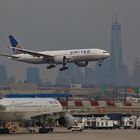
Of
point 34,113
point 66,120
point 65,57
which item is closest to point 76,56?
point 65,57

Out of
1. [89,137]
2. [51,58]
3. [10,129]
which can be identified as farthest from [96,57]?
[89,137]

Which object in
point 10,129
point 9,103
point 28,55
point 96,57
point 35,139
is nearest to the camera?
point 35,139

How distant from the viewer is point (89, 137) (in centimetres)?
7550

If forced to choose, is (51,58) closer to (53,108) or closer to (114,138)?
(53,108)

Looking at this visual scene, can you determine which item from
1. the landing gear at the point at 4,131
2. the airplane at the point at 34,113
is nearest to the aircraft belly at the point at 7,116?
the airplane at the point at 34,113

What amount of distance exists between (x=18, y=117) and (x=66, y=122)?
547 centimetres

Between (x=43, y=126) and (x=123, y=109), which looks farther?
(x=123, y=109)

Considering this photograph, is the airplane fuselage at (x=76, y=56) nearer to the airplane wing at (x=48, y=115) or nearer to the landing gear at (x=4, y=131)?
the airplane wing at (x=48, y=115)

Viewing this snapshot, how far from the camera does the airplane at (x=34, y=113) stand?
87.1 meters

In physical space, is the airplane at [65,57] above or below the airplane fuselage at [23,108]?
above

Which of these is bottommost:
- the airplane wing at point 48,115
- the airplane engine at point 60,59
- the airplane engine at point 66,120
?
the airplane engine at point 66,120

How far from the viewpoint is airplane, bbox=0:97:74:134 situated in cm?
8712

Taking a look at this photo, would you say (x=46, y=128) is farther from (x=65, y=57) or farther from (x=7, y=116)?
(x=65, y=57)

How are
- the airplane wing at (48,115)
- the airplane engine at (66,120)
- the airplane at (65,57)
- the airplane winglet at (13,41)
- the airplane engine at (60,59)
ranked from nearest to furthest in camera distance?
the airplane wing at (48,115)
the airplane engine at (66,120)
the airplane at (65,57)
the airplane engine at (60,59)
the airplane winglet at (13,41)
